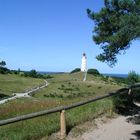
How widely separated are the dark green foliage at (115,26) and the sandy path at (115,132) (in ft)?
12.6

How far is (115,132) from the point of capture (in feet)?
48.6

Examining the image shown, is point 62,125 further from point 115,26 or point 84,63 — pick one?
point 84,63

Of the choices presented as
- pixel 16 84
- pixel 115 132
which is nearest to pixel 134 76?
pixel 115 132

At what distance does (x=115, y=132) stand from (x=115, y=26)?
7.47m

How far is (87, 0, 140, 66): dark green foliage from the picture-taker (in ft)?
60.9

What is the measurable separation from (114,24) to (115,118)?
500 centimetres

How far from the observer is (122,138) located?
13820mm

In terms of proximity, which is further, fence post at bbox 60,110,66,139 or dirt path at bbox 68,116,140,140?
dirt path at bbox 68,116,140,140

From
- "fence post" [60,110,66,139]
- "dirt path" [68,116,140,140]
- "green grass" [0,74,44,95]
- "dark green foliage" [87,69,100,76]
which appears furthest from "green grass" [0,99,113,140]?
"dark green foliage" [87,69,100,76]

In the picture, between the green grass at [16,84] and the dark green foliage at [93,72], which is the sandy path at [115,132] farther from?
the dark green foliage at [93,72]

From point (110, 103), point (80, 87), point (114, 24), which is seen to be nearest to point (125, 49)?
point (114, 24)

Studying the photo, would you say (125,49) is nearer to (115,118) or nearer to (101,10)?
(101,10)

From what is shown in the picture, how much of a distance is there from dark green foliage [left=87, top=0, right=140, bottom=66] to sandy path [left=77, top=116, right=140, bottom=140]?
384cm

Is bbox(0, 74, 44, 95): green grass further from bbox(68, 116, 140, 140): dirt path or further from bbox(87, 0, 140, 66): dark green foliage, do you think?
bbox(68, 116, 140, 140): dirt path
